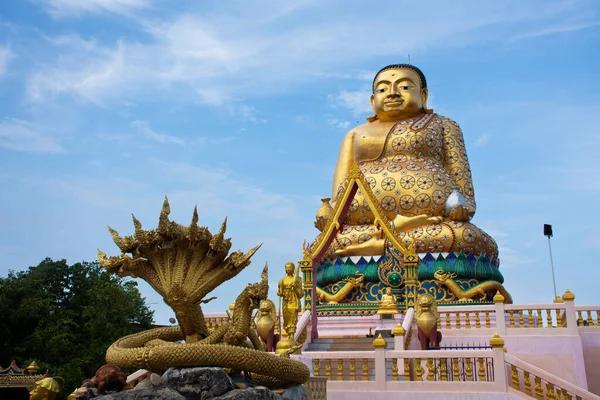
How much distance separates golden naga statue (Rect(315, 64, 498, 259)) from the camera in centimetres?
2039

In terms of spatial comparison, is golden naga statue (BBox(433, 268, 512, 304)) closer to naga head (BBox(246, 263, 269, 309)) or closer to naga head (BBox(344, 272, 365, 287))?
naga head (BBox(344, 272, 365, 287))

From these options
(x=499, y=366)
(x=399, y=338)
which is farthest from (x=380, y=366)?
(x=499, y=366)

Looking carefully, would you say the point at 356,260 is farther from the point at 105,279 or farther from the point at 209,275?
the point at 209,275

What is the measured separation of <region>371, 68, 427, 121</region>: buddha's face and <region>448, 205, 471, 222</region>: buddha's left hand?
4.66 m

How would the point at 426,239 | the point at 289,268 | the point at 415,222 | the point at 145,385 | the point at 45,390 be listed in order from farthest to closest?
the point at 415,222, the point at 426,239, the point at 289,268, the point at 45,390, the point at 145,385

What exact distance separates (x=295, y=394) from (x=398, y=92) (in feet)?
57.9

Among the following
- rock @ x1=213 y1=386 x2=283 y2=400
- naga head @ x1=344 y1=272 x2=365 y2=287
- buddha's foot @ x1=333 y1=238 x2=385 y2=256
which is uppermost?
buddha's foot @ x1=333 y1=238 x2=385 y2=256

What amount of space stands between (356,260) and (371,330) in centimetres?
473

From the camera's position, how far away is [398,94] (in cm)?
2314

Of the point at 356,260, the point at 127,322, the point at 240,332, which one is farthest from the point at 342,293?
the point at 240,332

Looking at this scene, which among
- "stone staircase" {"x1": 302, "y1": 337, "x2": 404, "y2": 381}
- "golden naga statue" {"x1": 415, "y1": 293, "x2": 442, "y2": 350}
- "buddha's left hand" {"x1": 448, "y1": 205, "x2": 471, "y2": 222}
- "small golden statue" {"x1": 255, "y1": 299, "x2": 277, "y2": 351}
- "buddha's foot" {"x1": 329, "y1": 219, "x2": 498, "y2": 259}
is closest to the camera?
"stone staircase" {"x1": 302, "y1": 337, "x2": 404, "y2": 381}

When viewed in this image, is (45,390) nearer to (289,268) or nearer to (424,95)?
(289,268)

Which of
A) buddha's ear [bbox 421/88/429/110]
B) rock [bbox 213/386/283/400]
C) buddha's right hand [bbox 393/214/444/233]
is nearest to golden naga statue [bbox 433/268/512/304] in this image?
buddha's right hand [bbox 393/214/444/233]

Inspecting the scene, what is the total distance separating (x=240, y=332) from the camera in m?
6.70
